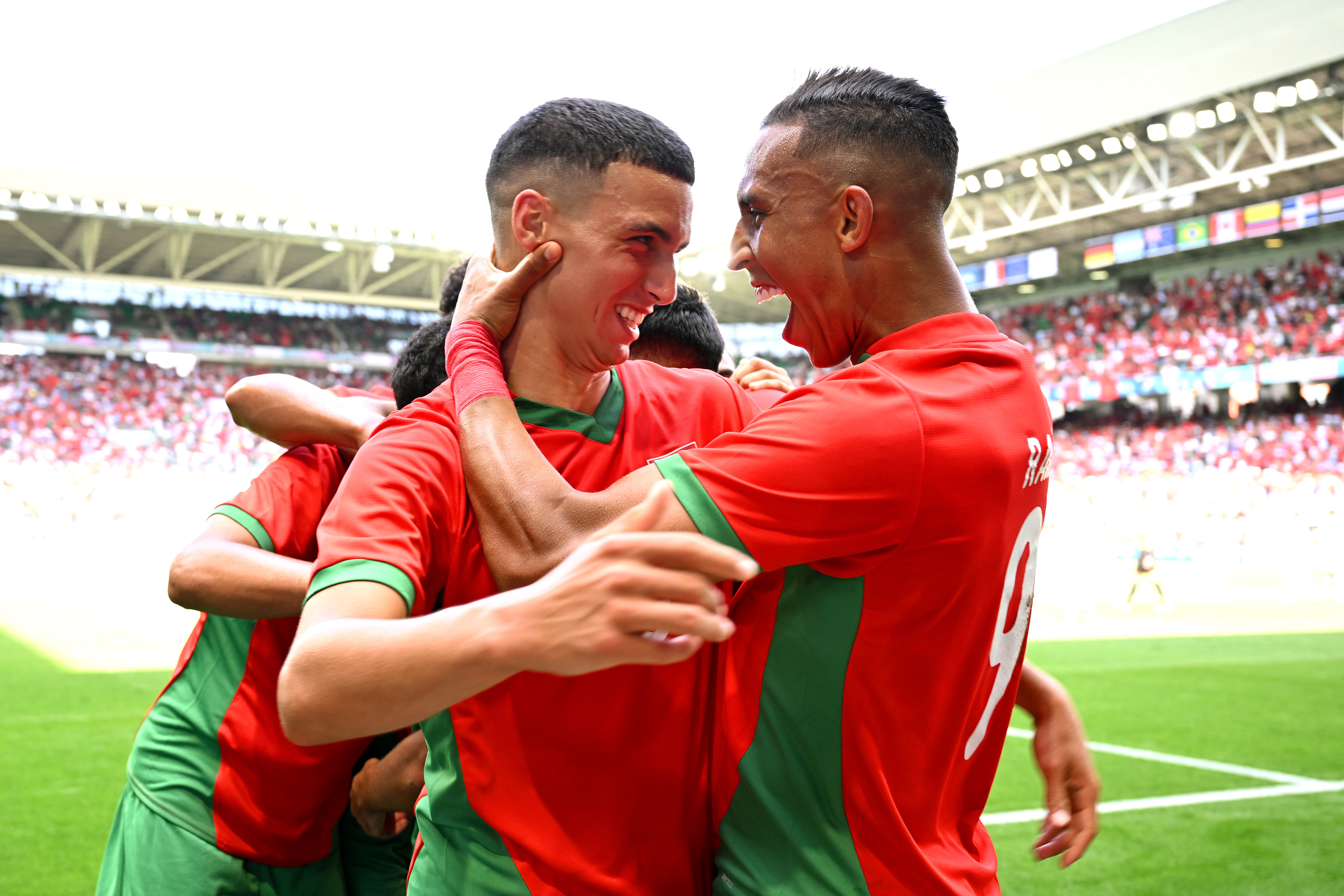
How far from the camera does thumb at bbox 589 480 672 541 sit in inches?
48.4

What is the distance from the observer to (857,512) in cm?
147

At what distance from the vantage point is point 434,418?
1757 millimetres

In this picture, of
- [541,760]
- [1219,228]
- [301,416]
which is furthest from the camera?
[1219,228]

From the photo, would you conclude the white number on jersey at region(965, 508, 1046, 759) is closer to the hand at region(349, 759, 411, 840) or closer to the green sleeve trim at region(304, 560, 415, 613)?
the green sleeve trim at region(304, 560, 415, 613)

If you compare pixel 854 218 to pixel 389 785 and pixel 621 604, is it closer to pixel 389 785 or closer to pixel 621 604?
pixel 621 604

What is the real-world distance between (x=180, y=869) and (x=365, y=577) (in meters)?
1.45

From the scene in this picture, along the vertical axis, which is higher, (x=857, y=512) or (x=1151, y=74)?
(x=1151, y=74)

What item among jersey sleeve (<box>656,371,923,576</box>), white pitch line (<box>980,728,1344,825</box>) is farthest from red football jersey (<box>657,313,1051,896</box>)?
white pitch line (<box>980,728,1344,825</box>)

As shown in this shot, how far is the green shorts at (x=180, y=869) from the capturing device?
2.39 meters

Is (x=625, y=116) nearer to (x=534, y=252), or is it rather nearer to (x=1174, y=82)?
(x=534, y=252)

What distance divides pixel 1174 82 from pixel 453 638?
2316cm

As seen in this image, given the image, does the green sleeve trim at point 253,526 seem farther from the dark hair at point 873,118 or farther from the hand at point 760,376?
the dark hair at point 873,118

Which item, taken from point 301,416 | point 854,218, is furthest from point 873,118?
point 301,416

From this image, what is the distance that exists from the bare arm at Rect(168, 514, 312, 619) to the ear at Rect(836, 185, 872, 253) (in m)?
1.35
